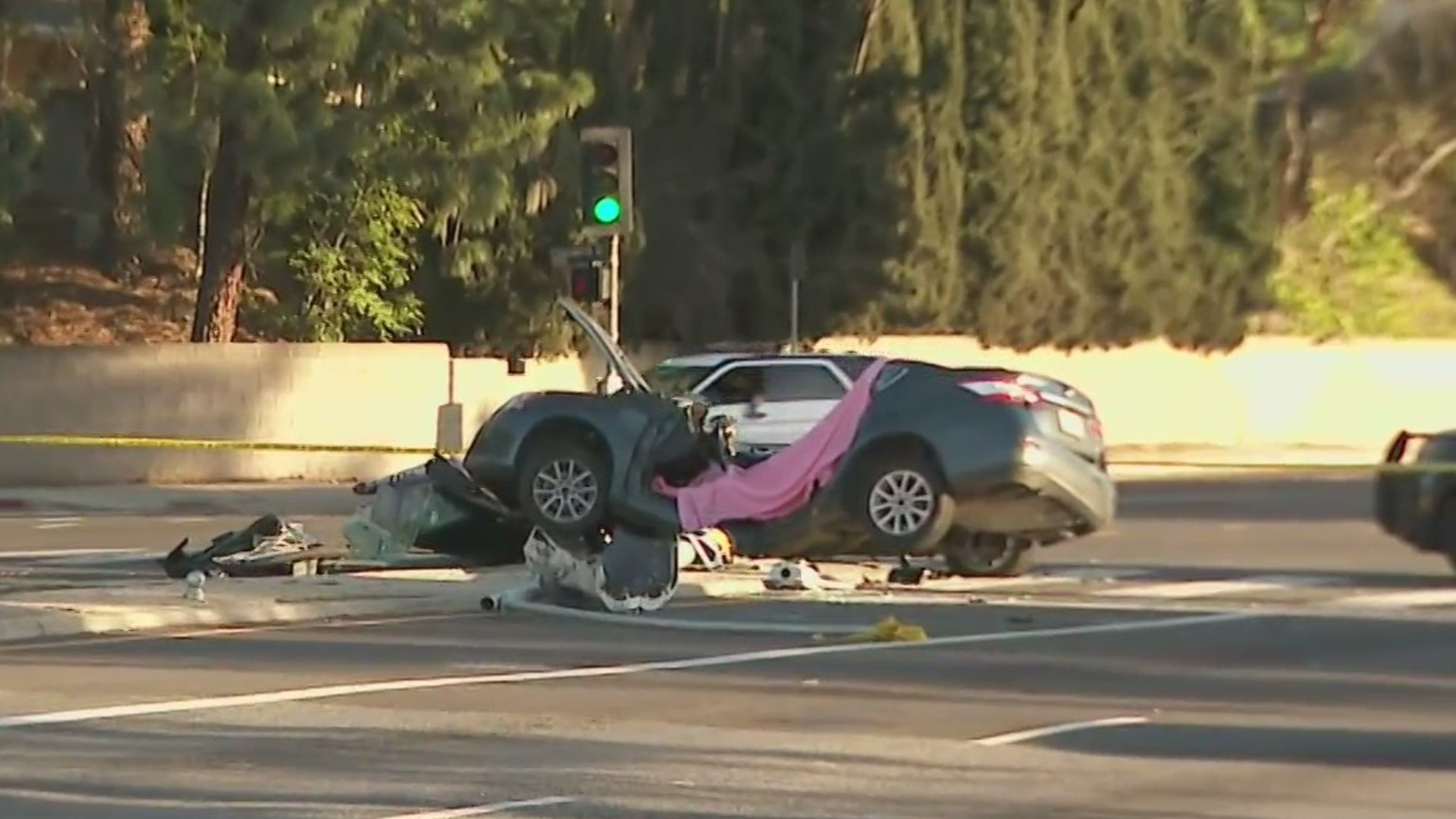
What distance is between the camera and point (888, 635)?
16453 millimetres

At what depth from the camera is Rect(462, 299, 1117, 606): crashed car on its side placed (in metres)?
19.5

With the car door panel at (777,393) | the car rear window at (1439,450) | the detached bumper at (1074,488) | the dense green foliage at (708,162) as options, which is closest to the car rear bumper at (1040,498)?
the detached bumper at (1074,488)

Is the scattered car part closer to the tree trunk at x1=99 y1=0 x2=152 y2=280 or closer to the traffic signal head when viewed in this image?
the traffic signal head

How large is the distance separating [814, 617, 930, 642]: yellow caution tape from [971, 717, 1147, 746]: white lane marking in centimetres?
318

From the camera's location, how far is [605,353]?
20.1 m

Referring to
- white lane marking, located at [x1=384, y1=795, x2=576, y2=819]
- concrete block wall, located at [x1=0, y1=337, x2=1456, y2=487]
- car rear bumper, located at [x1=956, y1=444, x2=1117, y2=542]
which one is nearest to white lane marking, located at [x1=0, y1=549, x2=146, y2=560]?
car rear bumper, located at [x1=956, y1=444, x2=1117, y2=542]

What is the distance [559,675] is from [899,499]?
229 inches

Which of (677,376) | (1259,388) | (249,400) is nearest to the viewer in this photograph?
(677,376)

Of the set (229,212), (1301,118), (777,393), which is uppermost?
(1301,118)

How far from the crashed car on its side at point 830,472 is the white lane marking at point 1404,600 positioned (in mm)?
1920

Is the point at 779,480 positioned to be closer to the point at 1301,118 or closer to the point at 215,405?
the point at 215,405

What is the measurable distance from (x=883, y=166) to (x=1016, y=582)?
2070 centimetres

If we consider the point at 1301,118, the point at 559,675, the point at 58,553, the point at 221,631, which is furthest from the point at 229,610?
the point at 1301,118

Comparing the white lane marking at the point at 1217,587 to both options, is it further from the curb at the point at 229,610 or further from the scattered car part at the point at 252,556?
the scattered car part at the point at 252,556
